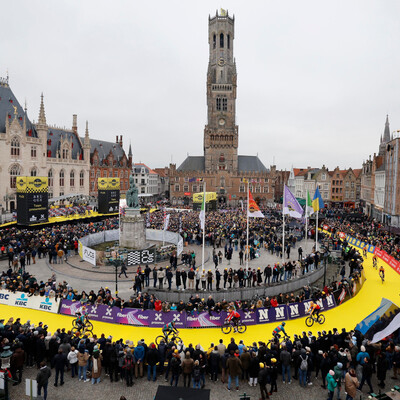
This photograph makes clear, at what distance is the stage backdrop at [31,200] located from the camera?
31977 mm

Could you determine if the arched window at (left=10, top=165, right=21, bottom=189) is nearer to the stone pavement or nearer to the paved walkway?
the paved walkway

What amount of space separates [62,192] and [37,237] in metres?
35.7

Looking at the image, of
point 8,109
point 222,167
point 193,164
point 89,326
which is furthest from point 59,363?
point 193,164

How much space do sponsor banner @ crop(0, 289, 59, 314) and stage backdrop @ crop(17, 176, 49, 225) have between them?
697 inches

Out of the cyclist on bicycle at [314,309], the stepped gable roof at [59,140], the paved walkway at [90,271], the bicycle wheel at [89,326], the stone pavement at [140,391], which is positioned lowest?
Result: the stone pavement at [140,391]

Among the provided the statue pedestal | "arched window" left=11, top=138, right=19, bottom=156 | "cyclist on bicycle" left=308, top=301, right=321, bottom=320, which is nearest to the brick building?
"arched window" left=11, top=138, right=19, bottom=156

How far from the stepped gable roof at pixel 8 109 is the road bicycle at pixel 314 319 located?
54.3 meters

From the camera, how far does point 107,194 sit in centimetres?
4656

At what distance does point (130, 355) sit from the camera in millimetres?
10234

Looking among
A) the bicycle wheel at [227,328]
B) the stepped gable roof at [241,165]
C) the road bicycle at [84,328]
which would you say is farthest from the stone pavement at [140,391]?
the stepped gable roof at [241,165]

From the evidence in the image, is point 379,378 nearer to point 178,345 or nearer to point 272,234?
point 178,345

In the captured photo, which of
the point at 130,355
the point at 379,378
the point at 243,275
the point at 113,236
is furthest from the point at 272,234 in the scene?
the point at 130,355

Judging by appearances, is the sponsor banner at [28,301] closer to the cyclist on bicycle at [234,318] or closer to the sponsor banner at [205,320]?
the sponsor banner at [205,320]

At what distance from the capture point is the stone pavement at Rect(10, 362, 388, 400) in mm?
10008
